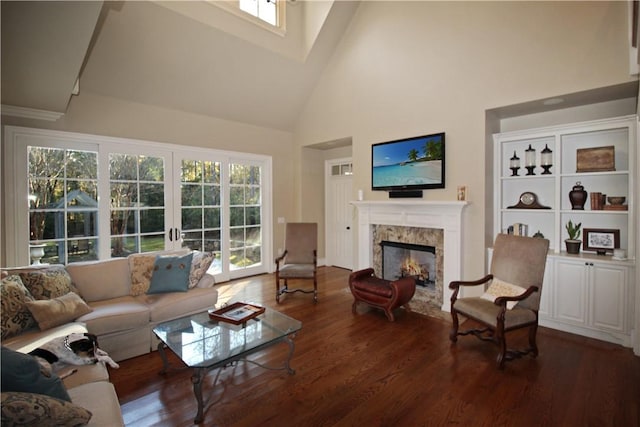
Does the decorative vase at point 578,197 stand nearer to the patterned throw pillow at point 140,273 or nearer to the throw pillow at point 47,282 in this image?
the patterned throw pillow at point 140,273

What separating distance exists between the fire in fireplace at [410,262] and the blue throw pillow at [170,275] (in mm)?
2949

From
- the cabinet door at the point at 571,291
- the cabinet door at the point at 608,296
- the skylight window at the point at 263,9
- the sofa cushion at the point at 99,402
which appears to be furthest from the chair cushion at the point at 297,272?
the skylight window at the point at 263,9

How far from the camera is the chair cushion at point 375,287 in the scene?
12.2 feet

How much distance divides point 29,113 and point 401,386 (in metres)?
4.74

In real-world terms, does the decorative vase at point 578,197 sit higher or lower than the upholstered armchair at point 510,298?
higher

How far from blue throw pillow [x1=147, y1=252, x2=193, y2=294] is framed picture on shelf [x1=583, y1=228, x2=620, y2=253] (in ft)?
14.7

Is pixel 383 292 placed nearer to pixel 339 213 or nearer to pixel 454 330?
pixel 454 330

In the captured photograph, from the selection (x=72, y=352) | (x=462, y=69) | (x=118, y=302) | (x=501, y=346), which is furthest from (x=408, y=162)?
(x=72, y=352)

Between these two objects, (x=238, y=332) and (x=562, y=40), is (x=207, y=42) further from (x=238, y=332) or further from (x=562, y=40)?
(x=562, y=40)

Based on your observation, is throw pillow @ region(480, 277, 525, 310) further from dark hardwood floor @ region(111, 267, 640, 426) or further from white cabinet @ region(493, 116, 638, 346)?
white cabinet @ region(493, 116, 638, 346)

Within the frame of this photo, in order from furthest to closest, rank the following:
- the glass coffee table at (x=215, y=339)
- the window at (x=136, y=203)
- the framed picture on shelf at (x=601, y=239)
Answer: the window at (x=136, y=203) < the framed picture on shelf at (x=601, y=239) < the glass coffee table at (x=215, y=339)

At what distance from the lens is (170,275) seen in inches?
130

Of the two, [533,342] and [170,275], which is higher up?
[170,275]

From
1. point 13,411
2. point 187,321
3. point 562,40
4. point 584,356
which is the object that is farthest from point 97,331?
point 562,40
